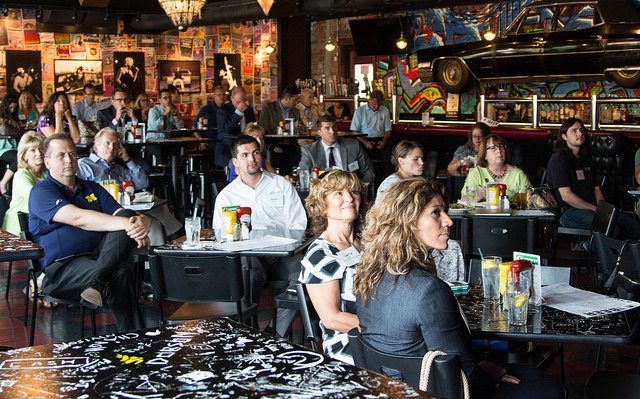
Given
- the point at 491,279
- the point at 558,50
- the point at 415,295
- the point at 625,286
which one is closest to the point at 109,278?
the point at 491,279

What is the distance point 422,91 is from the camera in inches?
597

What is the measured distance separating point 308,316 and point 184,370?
1.29m

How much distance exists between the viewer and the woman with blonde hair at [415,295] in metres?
2.29

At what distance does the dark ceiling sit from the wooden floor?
7.47 m

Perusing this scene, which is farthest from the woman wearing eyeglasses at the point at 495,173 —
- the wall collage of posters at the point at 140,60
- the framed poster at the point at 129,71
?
the framed poster at the point at 129,71

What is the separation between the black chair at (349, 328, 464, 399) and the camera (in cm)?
202

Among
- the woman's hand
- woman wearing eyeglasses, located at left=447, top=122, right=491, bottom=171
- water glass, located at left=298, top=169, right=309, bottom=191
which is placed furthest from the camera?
woman wearing eyeglasses, located at left=447, top=122, right=491, bottom=171

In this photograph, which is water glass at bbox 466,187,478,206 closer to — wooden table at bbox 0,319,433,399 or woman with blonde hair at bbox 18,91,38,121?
wooden table at bbox 0,319,433,399

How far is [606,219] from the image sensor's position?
16.6 feet

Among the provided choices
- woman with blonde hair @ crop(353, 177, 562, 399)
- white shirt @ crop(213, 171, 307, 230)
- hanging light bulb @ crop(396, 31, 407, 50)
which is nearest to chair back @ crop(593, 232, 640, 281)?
woman with blonde hair @ crop(353, 177, 562, 399)

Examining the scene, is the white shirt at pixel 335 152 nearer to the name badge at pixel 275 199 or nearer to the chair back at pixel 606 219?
the name badge at pixel 275 199

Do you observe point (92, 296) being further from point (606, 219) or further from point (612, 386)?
point (606, 219)

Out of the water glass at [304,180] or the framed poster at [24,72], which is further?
the framed poster at [24,72]

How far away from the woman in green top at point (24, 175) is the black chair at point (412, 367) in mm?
3674
